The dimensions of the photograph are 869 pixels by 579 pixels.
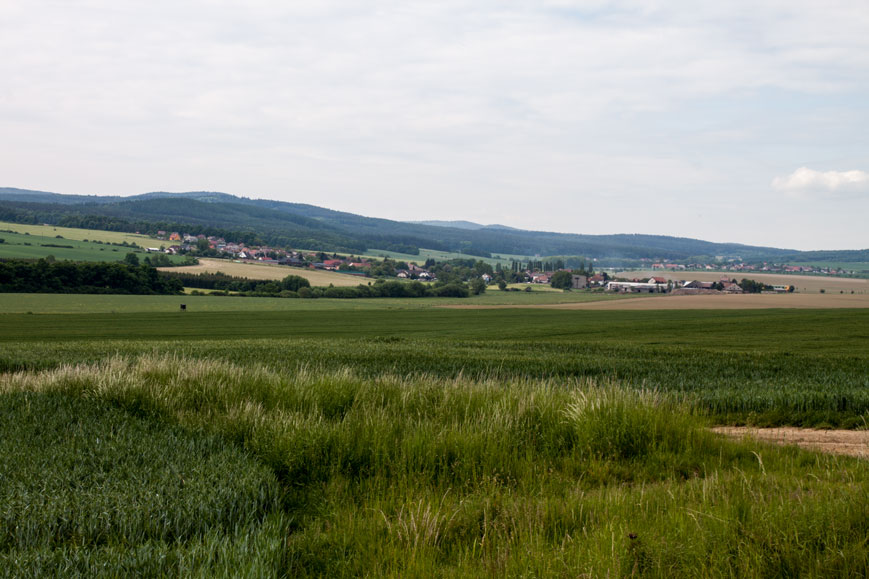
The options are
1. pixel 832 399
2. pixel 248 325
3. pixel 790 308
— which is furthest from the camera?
pixel 790 308

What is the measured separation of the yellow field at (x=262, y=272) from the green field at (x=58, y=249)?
283 inches

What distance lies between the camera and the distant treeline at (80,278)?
83.0m

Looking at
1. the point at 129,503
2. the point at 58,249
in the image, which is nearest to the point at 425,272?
the point at 58,249

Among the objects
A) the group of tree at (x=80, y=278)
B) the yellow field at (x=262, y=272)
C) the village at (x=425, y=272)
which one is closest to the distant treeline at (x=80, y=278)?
the group of tree at (x=80, y=278)

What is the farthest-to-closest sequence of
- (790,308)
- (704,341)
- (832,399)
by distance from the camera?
(790,308), (704,341), (832,399)

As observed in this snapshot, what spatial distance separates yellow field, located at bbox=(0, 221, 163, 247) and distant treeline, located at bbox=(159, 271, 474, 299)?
185ft

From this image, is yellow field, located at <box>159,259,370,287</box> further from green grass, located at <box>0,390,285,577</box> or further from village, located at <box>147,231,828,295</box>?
green grass, located at <box>0,390,285,577</box>

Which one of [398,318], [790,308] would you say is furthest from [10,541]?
[790,308]

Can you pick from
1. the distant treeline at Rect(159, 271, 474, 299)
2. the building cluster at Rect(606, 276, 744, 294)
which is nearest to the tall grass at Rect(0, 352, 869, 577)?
the distant treeline at Rect(159, 271, 474, 299)

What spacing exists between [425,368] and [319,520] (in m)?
15.2

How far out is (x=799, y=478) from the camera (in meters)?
7.67

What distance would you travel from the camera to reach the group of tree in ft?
272

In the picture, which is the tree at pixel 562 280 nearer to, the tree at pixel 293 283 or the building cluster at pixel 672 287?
the building cluster at pixel 672 287

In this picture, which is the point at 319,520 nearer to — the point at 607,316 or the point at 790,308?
the point at 607,316
